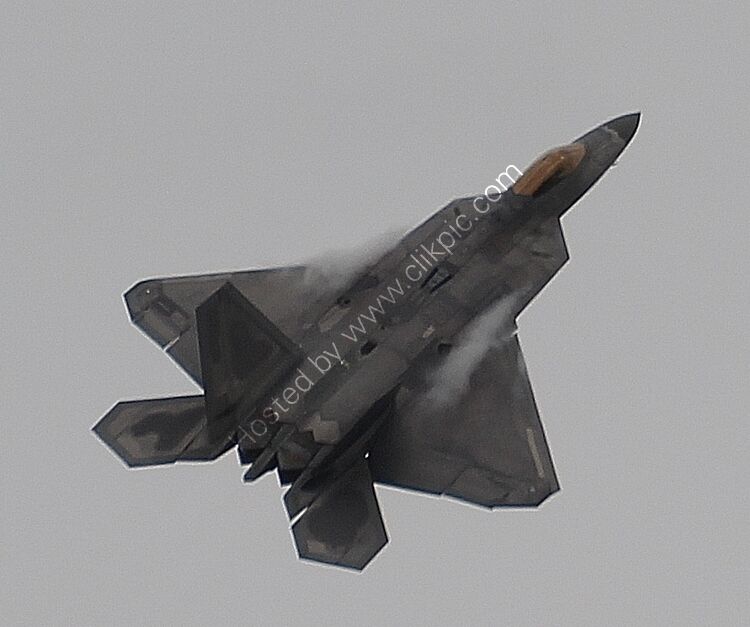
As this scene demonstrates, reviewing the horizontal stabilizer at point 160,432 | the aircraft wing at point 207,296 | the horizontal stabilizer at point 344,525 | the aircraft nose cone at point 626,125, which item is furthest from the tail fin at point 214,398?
the aircraft nose cone at point 626,125

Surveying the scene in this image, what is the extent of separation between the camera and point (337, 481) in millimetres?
25281

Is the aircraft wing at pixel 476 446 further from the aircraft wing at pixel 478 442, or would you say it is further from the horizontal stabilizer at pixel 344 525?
the horizontal stabilizer at pixel 344 525

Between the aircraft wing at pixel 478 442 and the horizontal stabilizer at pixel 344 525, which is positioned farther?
the aircraft wing at pixel 478 442

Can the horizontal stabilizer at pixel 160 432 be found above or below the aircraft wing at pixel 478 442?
above

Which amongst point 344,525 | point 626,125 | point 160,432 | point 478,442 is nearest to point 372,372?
point 478,442

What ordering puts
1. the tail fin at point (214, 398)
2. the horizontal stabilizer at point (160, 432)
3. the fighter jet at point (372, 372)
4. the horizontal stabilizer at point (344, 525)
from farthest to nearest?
the horizontal stabilizer at point (160, 432), the fighter jet at point (372, 372), the horizontal stabilizer at point (344, 525), the tail fin at point (214, 398)

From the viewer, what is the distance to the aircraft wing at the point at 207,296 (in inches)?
1070

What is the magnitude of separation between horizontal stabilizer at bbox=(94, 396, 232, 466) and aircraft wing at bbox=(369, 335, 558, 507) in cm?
303

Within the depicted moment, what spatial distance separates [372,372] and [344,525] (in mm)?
2936

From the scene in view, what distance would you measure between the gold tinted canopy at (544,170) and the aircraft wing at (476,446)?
13.8 feet

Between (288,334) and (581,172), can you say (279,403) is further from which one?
(581,172)

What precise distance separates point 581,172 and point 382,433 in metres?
7.45

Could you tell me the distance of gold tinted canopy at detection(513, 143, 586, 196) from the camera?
28.9 m

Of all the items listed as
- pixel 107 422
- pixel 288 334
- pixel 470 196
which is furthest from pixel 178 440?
pixel 470 196
